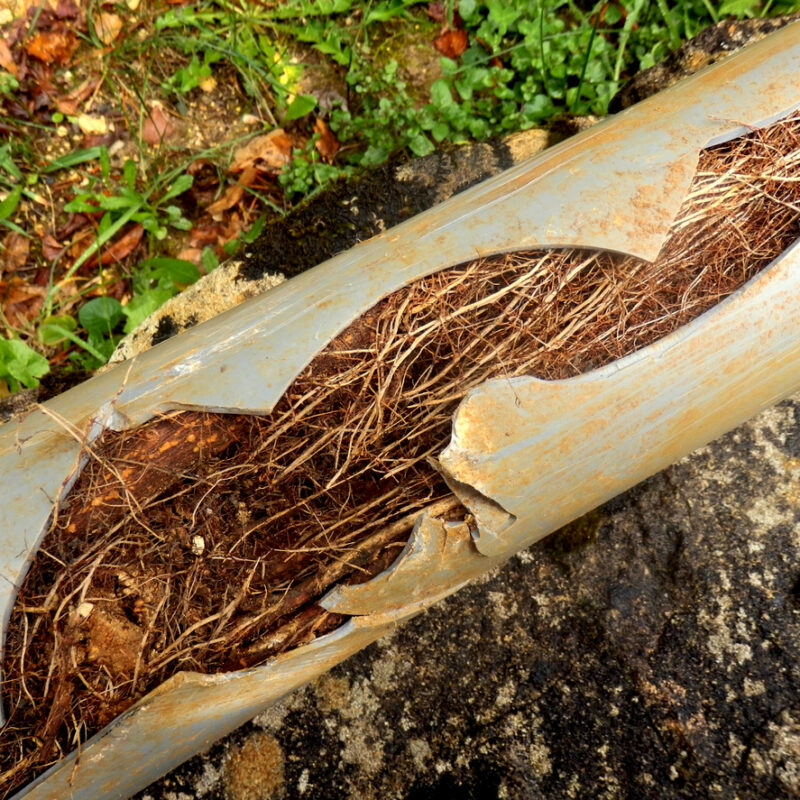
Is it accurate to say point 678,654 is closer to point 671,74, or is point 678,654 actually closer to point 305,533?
point 305,533

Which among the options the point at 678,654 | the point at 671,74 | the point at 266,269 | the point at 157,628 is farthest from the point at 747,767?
the point at 671,74

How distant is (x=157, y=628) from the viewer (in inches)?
53.9

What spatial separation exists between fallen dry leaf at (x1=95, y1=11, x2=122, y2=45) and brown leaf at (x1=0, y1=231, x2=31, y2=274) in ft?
2.31

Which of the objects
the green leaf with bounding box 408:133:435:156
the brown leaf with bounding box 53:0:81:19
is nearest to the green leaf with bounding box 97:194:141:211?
the brown leaf with bounding box 53:0:81:19

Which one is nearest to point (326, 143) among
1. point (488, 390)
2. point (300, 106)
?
point (300, 106)

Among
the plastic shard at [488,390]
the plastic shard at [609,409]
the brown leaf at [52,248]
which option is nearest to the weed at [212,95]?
the brown leaf at [52,248]

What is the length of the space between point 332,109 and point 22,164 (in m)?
1.01

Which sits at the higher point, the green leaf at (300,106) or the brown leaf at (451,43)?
the green leaf at (300,106)

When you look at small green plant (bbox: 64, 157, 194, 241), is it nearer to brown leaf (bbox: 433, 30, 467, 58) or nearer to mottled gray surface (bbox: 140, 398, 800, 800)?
brown leaf (bbox: 433, 30, 467, 58)

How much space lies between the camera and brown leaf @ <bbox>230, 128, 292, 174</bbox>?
2.38 metres

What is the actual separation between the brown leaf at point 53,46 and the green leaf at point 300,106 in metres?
0.77

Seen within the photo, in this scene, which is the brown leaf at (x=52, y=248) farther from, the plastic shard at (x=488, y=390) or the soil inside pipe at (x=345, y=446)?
the soil inside pipe at (x=345, y=446)

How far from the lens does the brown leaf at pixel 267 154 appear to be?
238 cm

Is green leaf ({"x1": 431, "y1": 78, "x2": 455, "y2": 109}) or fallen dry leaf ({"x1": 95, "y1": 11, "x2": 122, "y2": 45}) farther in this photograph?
fallen dry leaf ({"x1": 95, "y1": 11, "x2": 122, "y2": 45})
